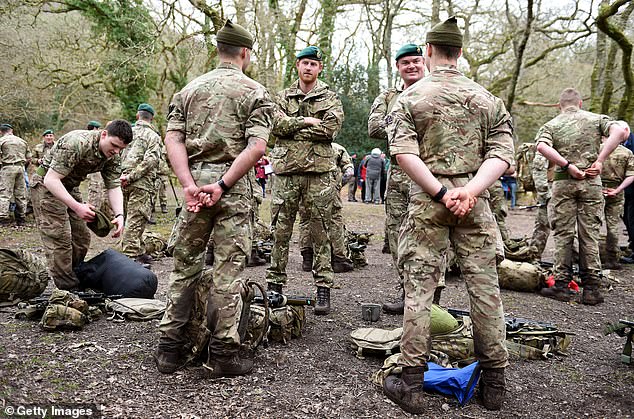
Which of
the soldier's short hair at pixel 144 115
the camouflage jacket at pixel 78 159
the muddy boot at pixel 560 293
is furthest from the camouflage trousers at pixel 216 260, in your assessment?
the soldier's short hair at pixel 144 115

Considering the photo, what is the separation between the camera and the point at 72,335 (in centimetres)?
438

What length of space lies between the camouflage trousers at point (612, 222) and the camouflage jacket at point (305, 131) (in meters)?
5.74

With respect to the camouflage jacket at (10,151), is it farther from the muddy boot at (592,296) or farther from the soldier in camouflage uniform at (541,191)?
the muddy boot at (592,296)

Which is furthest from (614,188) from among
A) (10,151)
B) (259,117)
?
(10,151)

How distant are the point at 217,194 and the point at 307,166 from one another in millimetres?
1933

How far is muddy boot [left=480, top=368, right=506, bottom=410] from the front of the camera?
3.40m

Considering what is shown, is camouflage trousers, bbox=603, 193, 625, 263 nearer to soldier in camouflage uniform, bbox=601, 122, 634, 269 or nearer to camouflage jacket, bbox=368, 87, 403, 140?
soldier in camouflage uniform, bbox=601, 122, 634, 269

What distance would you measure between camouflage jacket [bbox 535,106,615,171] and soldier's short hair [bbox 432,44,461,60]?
3.38m

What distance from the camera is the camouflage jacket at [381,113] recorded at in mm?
5516

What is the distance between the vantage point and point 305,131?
5.39 m

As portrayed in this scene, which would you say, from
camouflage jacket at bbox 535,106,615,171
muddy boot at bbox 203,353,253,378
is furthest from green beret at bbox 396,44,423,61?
muddy boot at bbox 203,353,253,378

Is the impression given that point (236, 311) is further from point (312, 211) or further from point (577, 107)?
point (577, 107)

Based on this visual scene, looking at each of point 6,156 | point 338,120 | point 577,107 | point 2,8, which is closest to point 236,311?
point 338,120

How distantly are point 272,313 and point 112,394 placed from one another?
150 cm
